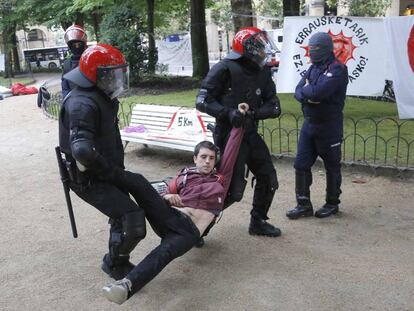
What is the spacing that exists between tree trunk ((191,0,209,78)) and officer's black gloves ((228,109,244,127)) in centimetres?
1285

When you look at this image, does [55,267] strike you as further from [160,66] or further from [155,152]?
[160,66]

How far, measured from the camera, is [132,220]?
10.9 ft

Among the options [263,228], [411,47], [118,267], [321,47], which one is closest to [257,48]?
[321,47]

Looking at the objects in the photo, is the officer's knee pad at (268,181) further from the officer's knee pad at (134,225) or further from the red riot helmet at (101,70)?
the red riot helmet at (101,70)

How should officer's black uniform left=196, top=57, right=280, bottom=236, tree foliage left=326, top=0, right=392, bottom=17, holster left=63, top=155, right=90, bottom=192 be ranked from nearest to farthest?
holster left=63, top=155, right=90, bottom=192 < officer's black uniform left=196, top=57, right=280, bottom=236 < tree foliage left=326, top=0, right=392, bottom=17

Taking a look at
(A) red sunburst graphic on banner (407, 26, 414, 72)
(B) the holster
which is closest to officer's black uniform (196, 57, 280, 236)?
(B) the holster

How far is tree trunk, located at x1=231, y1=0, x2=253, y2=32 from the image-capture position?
975 centimetres

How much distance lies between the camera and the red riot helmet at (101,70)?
316 centimetres

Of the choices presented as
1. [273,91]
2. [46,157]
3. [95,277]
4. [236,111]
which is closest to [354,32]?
[273,91]

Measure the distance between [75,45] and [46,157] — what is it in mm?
2975

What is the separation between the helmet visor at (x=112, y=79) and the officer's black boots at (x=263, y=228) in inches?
76.2

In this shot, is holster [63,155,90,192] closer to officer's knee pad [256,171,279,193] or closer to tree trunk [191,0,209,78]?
officer's knee pad [256,171,279,193]

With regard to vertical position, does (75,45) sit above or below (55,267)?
above

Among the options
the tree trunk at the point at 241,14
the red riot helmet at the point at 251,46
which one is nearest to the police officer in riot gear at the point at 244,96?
the red riot helmet at the point at 251,46
